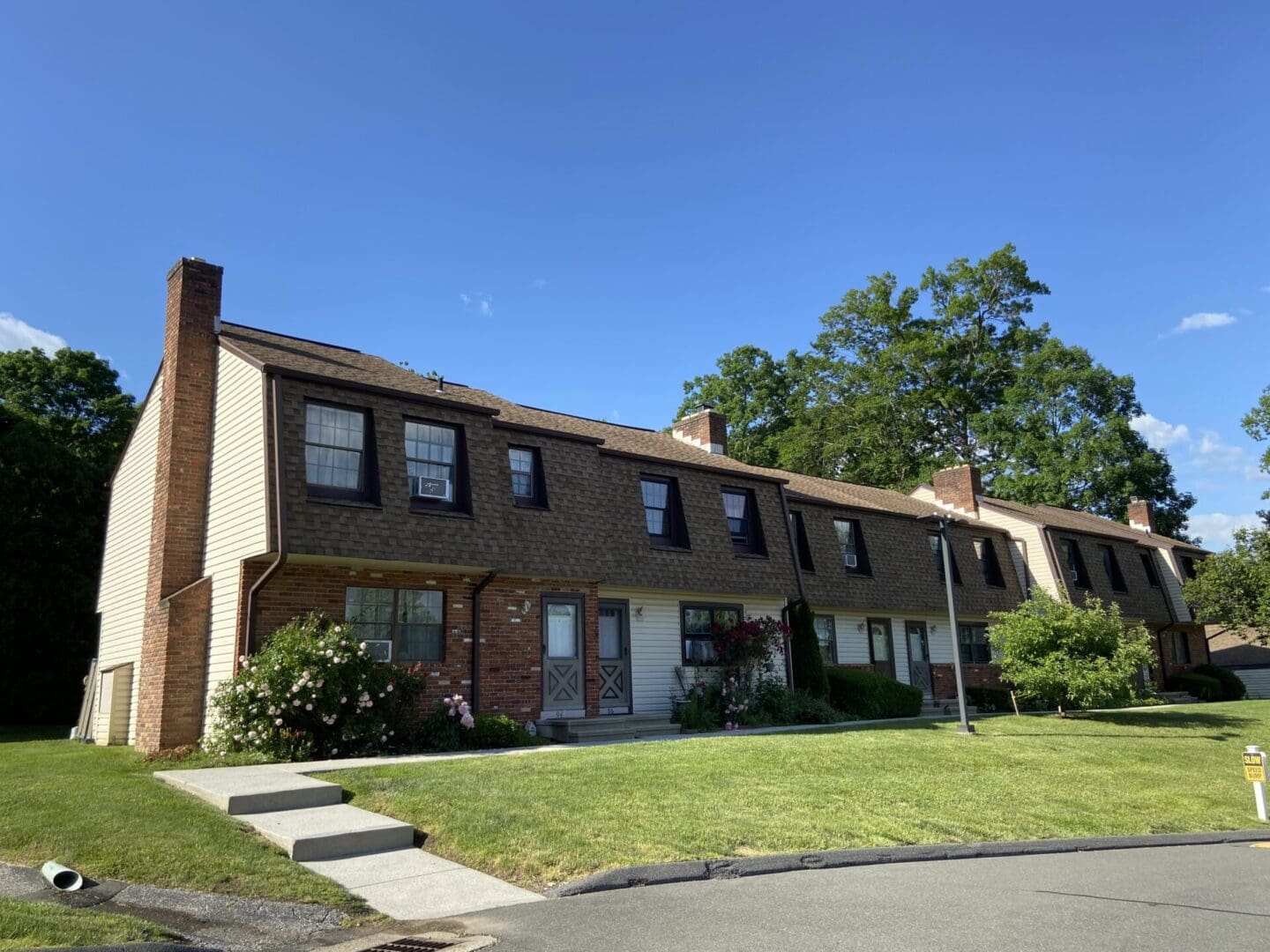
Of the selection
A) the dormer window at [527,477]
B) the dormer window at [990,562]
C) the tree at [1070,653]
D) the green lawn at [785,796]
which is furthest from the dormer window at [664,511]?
the dormer window at [990,562]

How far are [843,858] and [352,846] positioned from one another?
432 centimetres

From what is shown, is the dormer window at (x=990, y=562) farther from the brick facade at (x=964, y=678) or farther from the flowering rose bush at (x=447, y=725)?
the flowering rose bush at (x=447, y=725)

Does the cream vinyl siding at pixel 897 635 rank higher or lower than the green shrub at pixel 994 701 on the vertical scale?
higher

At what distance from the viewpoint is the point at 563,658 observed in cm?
1670

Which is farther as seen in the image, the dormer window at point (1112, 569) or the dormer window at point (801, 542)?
the dormer window at point (1112, 569)

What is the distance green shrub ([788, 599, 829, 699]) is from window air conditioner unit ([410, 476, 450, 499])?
8.93 m

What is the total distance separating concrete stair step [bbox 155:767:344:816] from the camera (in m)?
9.09

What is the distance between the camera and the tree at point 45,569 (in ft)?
77.6

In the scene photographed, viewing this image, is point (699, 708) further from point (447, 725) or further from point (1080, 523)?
point (1080, 523)

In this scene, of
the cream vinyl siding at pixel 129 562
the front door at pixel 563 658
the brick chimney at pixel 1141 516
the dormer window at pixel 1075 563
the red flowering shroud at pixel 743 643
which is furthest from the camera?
the brick chimney at pixel 1141 516

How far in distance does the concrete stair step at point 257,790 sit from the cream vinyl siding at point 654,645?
8.39m

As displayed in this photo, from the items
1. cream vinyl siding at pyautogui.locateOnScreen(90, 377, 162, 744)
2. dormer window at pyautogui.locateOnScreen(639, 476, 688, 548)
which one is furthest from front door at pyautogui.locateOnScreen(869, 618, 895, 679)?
cream vinyl siding at pyautogui.locateOnScreen(90, 377, 162, 744)

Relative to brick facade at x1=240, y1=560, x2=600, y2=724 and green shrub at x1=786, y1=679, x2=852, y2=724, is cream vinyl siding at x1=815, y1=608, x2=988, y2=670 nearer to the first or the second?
green shrub at x1=786, y1=679, x2=852, y2=724

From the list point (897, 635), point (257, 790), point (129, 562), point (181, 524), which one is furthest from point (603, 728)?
point (897, 635)
